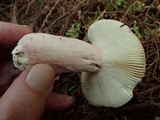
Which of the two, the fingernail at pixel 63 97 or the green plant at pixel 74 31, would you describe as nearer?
the fingernail at pixel 63 97

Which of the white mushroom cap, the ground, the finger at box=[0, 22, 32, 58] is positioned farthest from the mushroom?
the finger at box=[0, 22, 32, 58]

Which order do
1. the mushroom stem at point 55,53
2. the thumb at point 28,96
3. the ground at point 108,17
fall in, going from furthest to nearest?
1. the ground at point 108,17
2. the mushroom stem at point 55,53
3. the thumb at point 28,96

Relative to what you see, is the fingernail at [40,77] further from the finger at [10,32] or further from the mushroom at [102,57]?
the finger at [10,32]

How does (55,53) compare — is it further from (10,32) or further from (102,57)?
(10,32)

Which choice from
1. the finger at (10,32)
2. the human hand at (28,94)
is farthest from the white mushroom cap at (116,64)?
the finger at (10,32)

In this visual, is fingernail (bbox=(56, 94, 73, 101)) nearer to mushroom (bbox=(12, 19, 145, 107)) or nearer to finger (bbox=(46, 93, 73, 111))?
finger (bbox=(46, 93, 73, 111))

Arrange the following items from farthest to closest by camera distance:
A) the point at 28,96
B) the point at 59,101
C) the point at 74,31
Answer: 1. the point at 74,31
2. the point at 59,101
3. the point at 28,96

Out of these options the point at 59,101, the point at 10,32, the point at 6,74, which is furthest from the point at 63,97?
the point at 10,32
